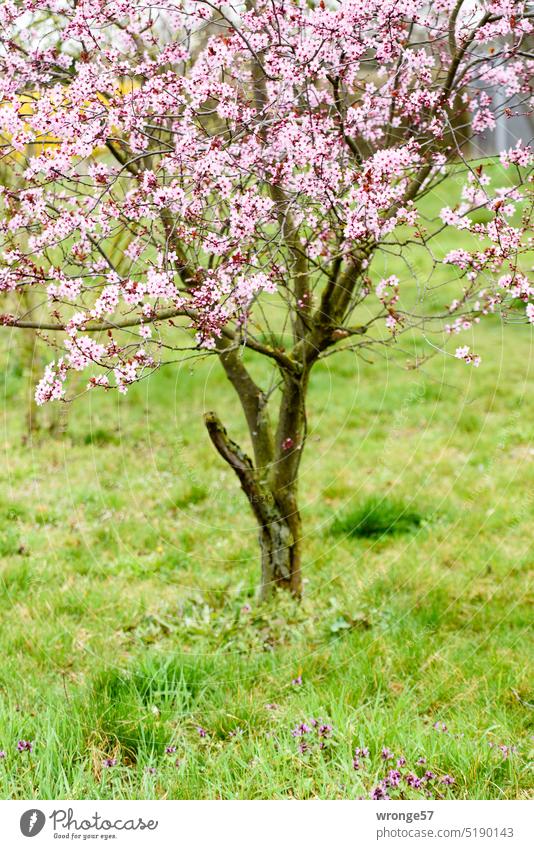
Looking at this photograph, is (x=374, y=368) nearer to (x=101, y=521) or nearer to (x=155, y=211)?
(x=101, y=521)

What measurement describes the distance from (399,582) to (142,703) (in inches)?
85.2

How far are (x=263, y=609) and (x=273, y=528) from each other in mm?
504

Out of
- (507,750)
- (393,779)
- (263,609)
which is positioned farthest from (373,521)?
(393,779)

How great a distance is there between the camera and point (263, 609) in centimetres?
511

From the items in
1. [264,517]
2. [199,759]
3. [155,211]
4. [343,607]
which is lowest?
[199,759]

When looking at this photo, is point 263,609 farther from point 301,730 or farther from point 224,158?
point 224,158

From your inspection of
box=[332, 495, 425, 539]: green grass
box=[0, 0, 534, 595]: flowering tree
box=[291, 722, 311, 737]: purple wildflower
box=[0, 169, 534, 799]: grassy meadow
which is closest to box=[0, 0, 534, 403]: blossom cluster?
box=[0, 0, 534, 595]: flowering tree

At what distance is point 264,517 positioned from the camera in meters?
5.12

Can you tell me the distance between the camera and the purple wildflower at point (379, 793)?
11.0 feet

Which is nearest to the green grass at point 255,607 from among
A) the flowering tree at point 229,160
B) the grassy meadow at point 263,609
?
the grassy meadow at point 263,609

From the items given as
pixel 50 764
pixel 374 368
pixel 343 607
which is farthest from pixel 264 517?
pixel 374 368

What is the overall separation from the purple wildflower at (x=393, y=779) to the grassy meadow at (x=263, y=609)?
0.12 ft
